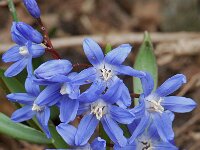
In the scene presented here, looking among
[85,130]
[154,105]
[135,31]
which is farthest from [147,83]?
[135,31]

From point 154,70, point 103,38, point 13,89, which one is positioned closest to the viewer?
point 13,89

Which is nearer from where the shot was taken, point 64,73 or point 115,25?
point 64,73

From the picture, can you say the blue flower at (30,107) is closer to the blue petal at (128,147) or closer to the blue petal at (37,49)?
the blue petal at (37,49)

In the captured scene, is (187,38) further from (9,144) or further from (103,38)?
(9,144)

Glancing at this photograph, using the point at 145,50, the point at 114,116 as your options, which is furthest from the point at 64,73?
the point at 145,50

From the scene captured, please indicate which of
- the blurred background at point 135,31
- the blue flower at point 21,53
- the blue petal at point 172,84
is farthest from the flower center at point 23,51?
the blurred background at point 135,31
